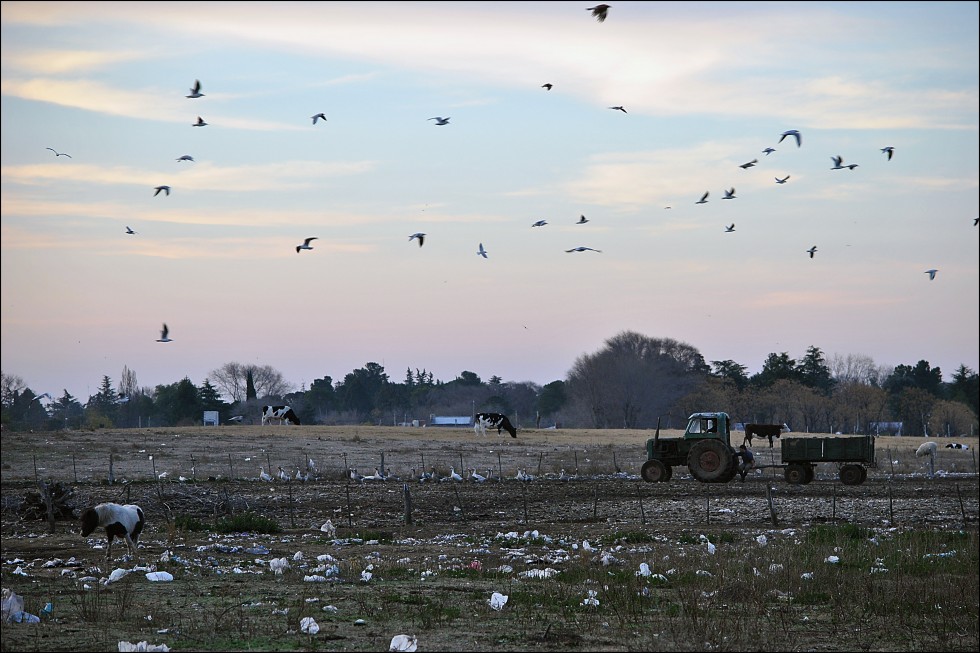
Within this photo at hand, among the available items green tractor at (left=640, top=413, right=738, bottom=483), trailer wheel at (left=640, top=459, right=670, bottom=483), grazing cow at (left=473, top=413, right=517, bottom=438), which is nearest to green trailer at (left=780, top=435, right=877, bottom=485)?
green tractor at (left=640, top=413, right=738, bottom=483)

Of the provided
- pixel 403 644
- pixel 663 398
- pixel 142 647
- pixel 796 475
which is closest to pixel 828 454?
pixel 796 475

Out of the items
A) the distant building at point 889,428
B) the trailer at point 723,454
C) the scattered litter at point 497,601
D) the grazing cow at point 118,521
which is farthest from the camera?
the distant building at point 889,428

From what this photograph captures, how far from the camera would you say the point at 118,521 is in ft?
61.7

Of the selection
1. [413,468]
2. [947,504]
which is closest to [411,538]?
[947,504]

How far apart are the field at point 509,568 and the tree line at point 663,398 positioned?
46.9 m

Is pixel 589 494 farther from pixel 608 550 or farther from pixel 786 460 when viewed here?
pixel 608 550

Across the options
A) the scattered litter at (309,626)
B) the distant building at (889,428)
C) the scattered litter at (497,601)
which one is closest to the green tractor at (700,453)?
the scattered litter at (497,601)

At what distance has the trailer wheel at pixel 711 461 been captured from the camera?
3528 cm

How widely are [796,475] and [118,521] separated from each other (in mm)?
24595

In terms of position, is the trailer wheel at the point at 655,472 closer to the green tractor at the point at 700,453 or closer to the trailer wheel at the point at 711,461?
the green tractor at the point at 700,453

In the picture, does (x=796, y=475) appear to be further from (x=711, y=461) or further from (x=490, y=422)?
(x=490, y=422)

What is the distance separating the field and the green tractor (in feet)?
2.09

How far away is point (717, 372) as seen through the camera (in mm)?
103688

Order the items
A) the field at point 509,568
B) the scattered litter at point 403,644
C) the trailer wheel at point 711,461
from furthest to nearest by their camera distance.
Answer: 1. the trailer wheel at point 711,461
2. the field at point 509,568
3. the scattered litter at point 403,644
